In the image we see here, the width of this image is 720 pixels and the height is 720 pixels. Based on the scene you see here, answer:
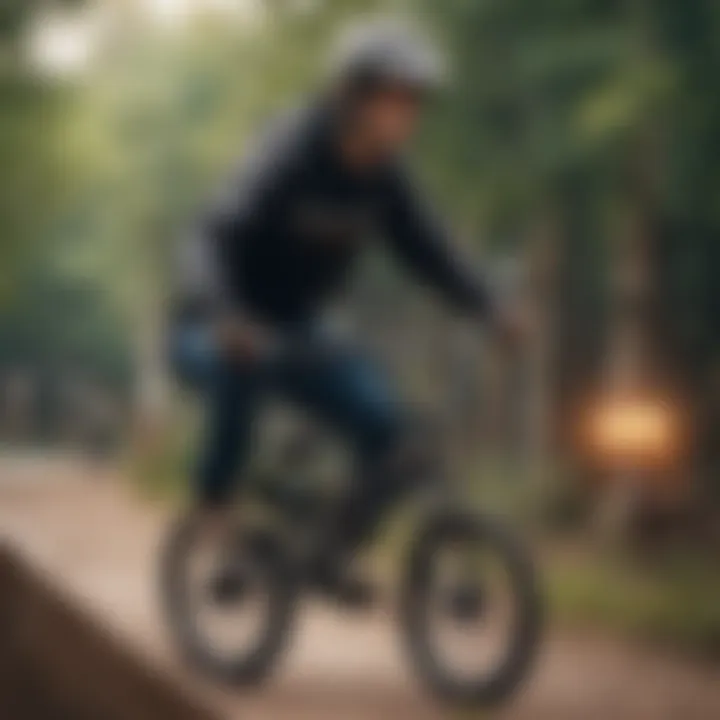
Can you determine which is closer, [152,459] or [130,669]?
[130,669]

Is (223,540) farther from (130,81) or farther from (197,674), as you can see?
(130,81)

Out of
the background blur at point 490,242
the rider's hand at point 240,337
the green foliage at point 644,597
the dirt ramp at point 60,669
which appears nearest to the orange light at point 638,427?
the background blur at point 490,242

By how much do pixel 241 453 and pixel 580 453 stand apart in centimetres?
31

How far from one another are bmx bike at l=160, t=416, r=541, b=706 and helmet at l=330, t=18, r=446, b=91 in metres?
0.35

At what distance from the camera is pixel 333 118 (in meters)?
1.28

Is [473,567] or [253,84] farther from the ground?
[253,84]

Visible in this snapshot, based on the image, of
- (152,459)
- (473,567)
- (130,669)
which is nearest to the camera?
(130,669)

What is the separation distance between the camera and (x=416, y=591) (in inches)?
53.8

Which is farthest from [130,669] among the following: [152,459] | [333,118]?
[333,118]

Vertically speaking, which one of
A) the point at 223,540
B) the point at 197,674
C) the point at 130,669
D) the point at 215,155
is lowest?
the point at 130,669

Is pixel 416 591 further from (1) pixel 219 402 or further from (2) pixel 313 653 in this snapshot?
(1) pixel 219 402

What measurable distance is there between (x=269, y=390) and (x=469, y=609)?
291 mm

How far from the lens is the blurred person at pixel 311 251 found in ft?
4.18

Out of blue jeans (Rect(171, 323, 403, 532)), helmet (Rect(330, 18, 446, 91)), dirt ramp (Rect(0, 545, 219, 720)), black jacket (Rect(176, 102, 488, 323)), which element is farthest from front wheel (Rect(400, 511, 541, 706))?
dirt ramp (Rect(0, 545, 219, 720))
